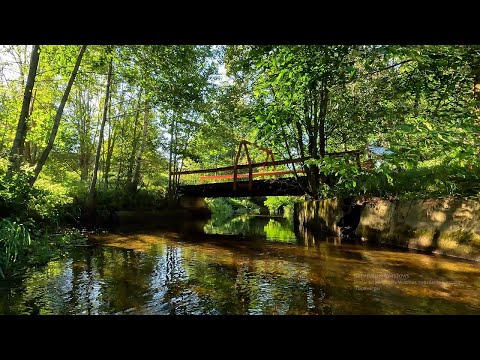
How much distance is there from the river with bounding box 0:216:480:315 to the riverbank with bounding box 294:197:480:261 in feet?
1.54

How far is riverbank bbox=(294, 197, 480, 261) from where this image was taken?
5953 millimetres

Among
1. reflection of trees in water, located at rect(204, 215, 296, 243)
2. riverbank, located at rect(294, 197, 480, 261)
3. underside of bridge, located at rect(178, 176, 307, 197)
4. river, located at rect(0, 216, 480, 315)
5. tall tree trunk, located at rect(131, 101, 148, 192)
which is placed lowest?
river, located at rect(0, 216, 480, 315)

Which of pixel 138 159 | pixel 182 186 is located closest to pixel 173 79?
pixel 138 159

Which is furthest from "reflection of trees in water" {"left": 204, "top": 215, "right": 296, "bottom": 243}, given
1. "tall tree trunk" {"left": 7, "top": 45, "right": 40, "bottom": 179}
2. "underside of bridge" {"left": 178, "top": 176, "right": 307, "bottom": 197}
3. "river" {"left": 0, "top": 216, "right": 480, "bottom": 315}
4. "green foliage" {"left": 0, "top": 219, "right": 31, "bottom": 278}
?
"tall tree trunk" {"left": 7, "top": 45, "right": 40, "bottom": 179}

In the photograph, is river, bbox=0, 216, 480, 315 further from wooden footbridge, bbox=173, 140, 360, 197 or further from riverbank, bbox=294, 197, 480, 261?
wooden footbridge, bbox=173, 140, 360, 197

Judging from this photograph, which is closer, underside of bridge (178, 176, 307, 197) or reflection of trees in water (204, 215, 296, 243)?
reflection of trees in water (204, 215, 296, 243)

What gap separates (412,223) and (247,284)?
16.0ft

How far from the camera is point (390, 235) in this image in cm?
802

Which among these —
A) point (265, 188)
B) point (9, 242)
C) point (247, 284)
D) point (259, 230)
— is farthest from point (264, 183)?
point (9, 242)

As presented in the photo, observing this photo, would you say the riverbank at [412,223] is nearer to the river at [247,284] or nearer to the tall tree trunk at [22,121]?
the river at [247,284]

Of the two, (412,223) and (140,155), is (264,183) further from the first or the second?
(412,223)

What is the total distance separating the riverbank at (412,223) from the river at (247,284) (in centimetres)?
47
